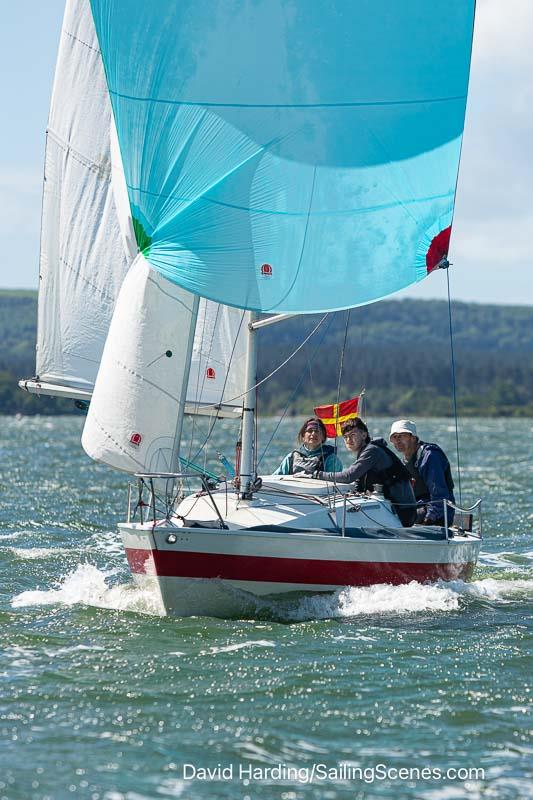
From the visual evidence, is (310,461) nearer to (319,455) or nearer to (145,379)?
(319,455)

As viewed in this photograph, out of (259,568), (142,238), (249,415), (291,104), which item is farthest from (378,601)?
(291,104)

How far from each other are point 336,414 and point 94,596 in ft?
12.9

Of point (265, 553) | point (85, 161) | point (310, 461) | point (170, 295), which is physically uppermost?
point (85, 161)

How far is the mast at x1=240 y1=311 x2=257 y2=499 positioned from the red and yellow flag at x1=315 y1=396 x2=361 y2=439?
7.58ft

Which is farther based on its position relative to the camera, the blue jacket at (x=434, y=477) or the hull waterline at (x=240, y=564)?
the blue jacket at (x=434, y=477)

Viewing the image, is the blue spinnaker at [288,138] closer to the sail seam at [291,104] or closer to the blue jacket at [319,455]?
the sail seam at [291,104]

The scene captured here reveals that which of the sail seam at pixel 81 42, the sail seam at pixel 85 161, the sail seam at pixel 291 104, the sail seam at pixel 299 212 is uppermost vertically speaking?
the sail seam at pixel 81 42

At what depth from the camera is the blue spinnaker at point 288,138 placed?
13648 millimetres

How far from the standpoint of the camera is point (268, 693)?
34.9ft

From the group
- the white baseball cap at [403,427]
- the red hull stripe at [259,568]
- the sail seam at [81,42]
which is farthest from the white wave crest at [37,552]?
the sail seam at [81,42]

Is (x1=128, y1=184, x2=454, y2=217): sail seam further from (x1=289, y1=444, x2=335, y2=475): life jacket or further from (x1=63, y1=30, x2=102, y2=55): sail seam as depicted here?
(x1=63, y1=30, x2=102, y2=55): sail seam

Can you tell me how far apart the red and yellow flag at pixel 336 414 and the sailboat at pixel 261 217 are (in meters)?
1.58

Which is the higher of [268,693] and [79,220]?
[79,220]

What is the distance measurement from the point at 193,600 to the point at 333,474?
2396 mm
